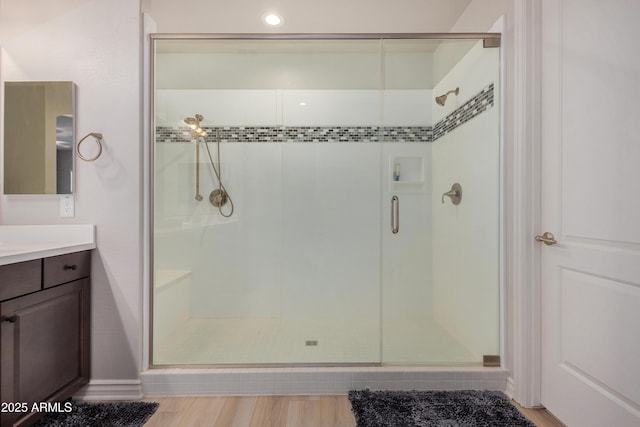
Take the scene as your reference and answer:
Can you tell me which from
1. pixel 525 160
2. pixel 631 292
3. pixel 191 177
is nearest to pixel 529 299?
pixel 631 292

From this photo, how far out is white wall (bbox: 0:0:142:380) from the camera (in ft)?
6.00

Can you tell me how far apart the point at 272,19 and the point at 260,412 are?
8.59 feet

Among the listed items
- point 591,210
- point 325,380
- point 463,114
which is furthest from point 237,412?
point 463,114

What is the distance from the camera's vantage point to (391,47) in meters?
2.09

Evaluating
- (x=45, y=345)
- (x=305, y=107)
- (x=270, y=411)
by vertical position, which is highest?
(x=305, y=107)

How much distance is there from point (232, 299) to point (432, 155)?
166 centimetres

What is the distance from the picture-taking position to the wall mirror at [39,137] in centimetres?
182

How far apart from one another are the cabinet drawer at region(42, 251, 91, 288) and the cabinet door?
0.12ft

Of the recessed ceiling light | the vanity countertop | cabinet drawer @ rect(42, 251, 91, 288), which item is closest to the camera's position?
cabinet drawer @ rect(42, 251, 91, 288)

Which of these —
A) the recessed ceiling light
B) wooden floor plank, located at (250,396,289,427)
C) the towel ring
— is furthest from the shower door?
the towel ring

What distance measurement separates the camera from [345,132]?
2314mm

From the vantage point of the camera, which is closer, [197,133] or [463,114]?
[463,114]

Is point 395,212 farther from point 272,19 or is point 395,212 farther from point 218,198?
point 272,19

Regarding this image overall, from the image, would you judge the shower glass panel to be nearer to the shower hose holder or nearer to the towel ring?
the shower hose holder
